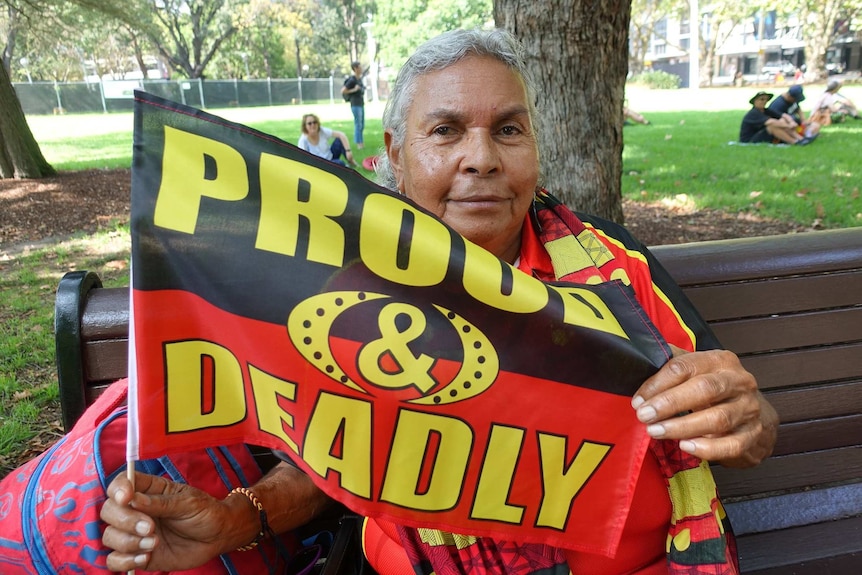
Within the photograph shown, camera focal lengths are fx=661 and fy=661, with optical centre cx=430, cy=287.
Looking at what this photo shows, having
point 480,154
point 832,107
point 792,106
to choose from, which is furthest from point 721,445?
point 832,107

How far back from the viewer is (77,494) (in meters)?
1.37

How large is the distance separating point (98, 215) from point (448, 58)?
310 inches

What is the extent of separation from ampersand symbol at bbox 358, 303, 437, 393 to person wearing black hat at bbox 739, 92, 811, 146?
41.6 ft

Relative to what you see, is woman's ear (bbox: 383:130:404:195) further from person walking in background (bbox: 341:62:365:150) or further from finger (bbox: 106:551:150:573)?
person walking in background (bbox: 341:62:365:150)

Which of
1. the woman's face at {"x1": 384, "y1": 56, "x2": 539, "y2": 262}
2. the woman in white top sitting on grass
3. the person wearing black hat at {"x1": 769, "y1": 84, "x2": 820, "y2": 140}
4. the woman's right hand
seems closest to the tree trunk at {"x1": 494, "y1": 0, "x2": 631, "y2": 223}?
the woman's face at {"x1": 384, "y1": 56, "x2": 539, "y2": 262}

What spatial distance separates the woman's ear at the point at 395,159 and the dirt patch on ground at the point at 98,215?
405cm

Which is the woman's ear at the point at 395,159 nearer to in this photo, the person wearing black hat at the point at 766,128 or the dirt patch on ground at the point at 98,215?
the dirt patch on ground at the point at 98,215

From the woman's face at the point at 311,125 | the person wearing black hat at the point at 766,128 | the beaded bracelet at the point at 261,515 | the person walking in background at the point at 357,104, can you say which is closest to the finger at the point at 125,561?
the beaded bracelet at the point at 261,515

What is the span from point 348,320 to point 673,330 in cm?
88

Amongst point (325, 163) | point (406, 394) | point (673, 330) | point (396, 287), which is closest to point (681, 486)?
point (673, 330)

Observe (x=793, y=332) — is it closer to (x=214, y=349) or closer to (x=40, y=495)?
(x=214, y=349)

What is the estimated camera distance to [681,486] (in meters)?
1.58

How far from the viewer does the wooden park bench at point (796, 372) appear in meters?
2.07

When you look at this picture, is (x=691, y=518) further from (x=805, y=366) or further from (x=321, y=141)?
(x=321, y=141)
